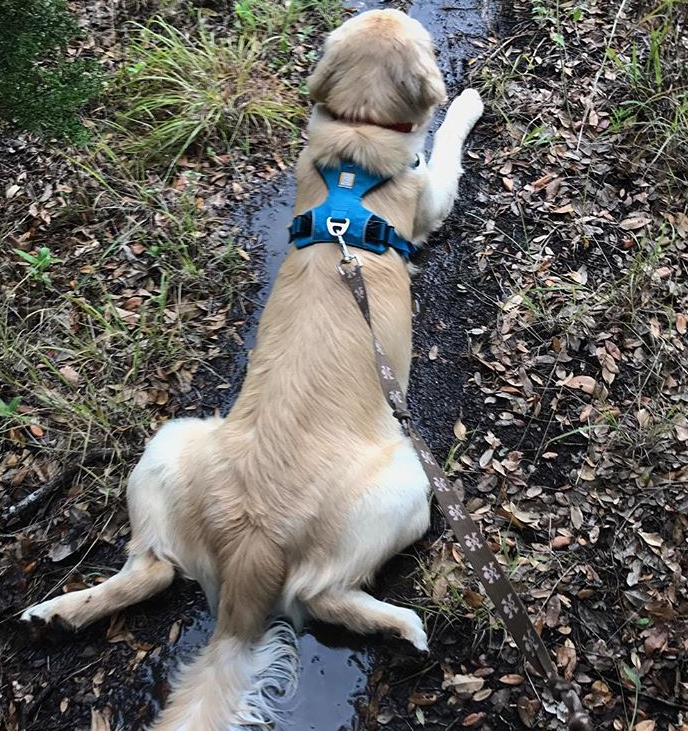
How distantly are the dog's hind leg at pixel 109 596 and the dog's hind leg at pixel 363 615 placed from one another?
0.62 metres

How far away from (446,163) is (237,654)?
271cm

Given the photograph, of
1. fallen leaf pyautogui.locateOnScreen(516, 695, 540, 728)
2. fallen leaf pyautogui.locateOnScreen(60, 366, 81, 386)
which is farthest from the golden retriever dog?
fallen leaf pyautogui.locateOnScreen(60, 366, 81, 386)

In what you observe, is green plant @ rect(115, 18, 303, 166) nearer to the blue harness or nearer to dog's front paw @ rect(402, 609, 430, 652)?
the blue harness

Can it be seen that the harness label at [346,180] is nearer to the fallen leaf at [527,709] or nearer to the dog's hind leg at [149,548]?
the dog's hind leg at [149,548]

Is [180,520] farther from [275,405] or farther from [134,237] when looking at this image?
[134,237]

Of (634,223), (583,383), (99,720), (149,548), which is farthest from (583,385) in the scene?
(99,720)

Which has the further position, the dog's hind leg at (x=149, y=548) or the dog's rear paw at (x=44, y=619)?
the dog's rear paw at (x=44, y=619)

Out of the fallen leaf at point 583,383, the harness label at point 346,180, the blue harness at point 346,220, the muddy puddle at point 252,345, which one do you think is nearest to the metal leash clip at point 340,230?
the blue harness at point 346,220

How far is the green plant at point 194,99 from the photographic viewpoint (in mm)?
3836

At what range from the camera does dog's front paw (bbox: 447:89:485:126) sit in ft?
12.4

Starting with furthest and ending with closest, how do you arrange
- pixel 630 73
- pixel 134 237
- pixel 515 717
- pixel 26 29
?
pixel 630 73, pixel 134 237, pixel 26 29, pixel 515 717

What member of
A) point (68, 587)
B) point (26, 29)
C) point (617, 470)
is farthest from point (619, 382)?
point (26, 29)

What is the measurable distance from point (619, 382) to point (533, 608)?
1172mm

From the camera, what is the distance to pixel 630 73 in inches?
150
